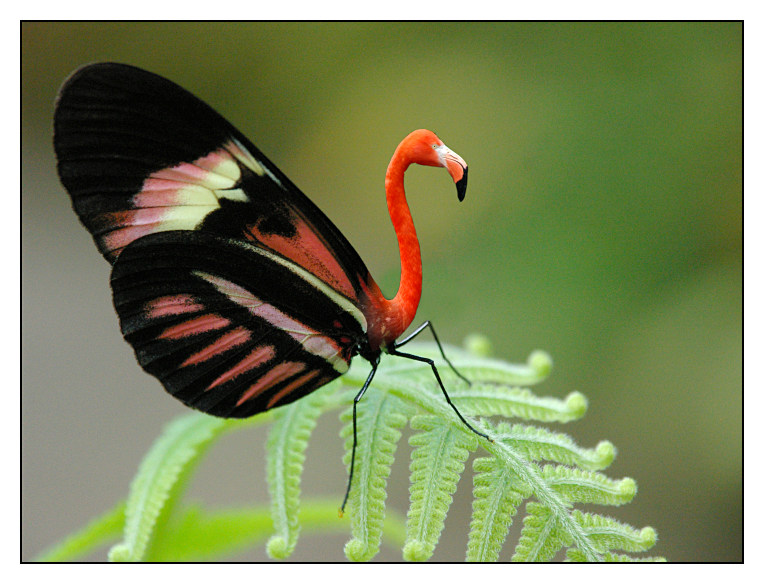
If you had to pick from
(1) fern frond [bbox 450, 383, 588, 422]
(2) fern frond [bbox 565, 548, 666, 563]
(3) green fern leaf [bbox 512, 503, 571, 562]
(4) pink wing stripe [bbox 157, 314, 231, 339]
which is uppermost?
(4) pink wing stripe [bbox 157, 314, 231, 339]

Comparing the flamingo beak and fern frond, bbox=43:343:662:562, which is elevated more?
the flamingo beak

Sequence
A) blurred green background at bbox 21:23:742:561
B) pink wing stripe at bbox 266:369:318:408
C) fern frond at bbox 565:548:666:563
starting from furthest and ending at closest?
blurred green background at bbox 21:23:742:561
pink wing stripe at bbox 266:369:318:408
fern frond at bbox 565:548:666:563

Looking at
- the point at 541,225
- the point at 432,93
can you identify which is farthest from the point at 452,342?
the point at 432,93

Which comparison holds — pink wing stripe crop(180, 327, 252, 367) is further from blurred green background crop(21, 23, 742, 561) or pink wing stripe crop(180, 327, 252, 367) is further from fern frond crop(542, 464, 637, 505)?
blurred green background crop(21, 23, 742, 561)

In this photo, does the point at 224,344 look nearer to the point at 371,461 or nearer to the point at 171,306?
the point at 171,306

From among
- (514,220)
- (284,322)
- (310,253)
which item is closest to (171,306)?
(284,322)

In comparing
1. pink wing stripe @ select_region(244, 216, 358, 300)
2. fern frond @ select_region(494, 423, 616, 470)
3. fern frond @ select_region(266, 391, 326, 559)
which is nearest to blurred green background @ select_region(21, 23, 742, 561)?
fern frond @ select_region(266, 391, 326, 559)

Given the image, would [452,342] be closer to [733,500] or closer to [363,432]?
[733,500]

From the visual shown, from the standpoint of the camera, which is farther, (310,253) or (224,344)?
(224,344)
